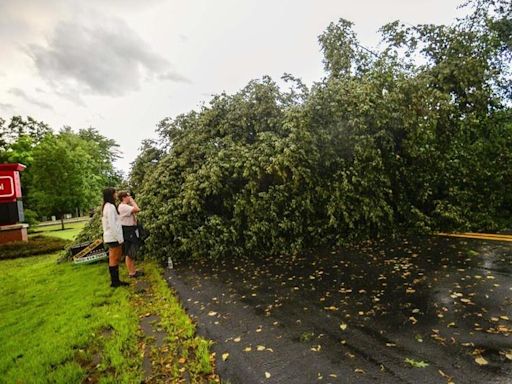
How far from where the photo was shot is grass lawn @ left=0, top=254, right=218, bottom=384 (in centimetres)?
331

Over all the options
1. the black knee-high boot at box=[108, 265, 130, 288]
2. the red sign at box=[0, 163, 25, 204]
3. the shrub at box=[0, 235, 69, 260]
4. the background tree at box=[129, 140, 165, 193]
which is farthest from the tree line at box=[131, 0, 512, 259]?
the red sign at box=[0, 163, 25, 204]

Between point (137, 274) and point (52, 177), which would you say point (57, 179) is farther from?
point (137, 274)

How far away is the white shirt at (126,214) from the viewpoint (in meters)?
6.47

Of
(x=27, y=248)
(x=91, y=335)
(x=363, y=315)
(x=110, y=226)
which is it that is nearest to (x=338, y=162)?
(x=363, y=315)

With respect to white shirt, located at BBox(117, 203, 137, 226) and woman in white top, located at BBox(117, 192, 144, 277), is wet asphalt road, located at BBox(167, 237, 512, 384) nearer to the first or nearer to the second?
woman in white top, located at BBox(117, 192, 144, 277)

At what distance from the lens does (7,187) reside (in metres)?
14.9

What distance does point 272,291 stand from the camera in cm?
534

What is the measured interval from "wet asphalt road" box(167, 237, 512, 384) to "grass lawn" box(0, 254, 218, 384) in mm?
306

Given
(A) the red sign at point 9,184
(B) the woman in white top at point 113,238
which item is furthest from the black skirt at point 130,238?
(A) the red sign at point 9,184

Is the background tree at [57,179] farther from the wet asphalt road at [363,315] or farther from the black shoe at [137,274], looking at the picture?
the wet asphalt road at [363,315]

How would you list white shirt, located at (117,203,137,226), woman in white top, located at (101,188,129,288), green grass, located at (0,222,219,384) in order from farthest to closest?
white shirt, located at (117,203,137,226) → woman in white top, located at (101,188,129,288) → green grass, located at (0,222,219,384)

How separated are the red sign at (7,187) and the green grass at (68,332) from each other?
32.3ft

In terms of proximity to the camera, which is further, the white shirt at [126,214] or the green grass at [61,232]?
the green grass at [61,232]

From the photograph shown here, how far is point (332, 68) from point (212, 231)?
6.82 metres
